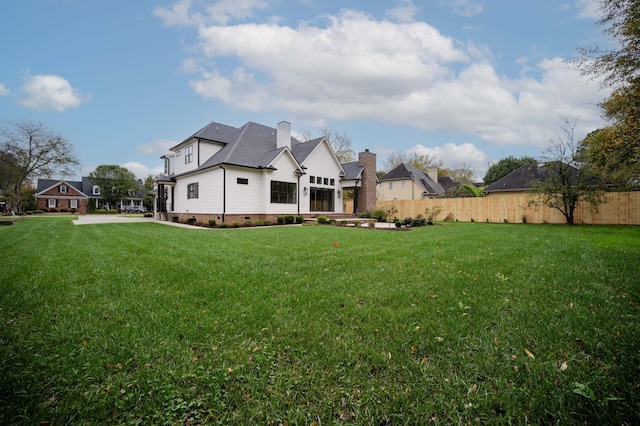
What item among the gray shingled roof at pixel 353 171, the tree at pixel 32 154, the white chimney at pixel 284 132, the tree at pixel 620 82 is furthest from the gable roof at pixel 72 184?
the tree at pixel 620 82

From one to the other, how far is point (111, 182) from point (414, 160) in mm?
49883

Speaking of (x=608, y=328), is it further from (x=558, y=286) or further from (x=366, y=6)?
(x=366, y=6)

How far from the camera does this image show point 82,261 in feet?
18.8

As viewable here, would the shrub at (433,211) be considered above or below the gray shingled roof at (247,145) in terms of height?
below

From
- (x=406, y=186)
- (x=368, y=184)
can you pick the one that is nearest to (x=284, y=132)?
(x=368, y=184)

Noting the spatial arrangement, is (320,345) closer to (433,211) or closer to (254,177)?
(254,177)

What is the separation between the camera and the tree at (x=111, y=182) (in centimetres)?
4612

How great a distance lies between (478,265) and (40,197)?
193 feet

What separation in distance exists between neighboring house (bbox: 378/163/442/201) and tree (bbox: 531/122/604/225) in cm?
1870

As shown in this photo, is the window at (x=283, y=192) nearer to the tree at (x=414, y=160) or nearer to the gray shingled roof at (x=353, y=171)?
the gray shingled roof at (x=353, y=171)

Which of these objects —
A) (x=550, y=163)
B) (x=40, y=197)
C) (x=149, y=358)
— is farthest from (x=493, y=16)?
(x=40, y=197)

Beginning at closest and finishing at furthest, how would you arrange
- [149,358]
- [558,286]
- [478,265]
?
[149,358]
[558,286]
[478,265]

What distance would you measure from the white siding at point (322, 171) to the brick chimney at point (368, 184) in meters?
1.72

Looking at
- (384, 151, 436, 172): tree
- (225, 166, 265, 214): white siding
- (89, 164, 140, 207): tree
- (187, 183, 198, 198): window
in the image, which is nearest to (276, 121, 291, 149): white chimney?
(225, 166, 265, 214): white siding
